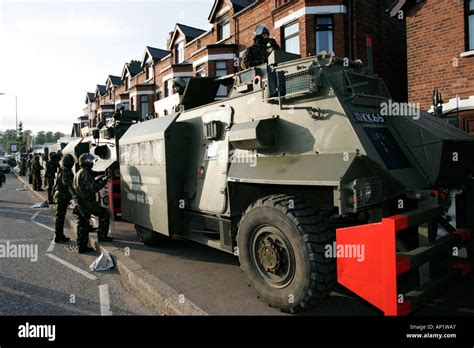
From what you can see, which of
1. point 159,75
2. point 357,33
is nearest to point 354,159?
point 357,33

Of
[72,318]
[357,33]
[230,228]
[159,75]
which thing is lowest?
[72,318]

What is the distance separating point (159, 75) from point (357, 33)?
63.1ft

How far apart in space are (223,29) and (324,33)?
905 centimetres

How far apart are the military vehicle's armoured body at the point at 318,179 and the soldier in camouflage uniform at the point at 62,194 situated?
116 inches

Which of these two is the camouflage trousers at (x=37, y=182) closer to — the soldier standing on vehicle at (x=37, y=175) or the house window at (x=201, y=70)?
the soldier standing on vehicle at (x=37, y=175)

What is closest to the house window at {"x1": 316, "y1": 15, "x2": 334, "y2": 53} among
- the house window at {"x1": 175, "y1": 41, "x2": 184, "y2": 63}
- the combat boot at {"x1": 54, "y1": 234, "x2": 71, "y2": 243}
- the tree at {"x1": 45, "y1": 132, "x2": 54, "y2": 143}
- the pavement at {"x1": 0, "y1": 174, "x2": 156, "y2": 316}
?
the combat boot at {"x1": 54, "y1": 234, "x2": 71, "y2": 243}

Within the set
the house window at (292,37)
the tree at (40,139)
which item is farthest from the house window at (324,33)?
the tree at (40,139)

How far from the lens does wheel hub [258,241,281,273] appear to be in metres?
3.48

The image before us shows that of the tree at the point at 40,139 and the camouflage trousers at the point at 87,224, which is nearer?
the camouflage trousers at the point at 87,224

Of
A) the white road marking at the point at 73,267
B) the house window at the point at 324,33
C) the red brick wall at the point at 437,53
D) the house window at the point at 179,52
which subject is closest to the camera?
the white road marking at the point at 73,267

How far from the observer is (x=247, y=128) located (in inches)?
155

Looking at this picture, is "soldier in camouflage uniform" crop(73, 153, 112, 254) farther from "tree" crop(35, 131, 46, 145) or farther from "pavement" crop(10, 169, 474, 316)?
"tree" crop(35, 131, 46, 145)

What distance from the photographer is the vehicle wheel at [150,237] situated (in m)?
6.17

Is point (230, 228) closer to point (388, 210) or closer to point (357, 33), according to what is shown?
point (388, 210)
